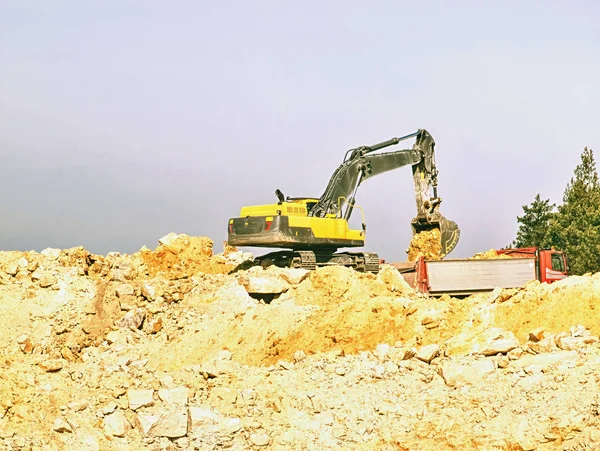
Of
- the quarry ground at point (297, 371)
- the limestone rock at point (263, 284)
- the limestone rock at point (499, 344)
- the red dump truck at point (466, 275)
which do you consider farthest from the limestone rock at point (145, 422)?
the red dump truck at point (466, 275)

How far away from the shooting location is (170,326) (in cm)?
1620

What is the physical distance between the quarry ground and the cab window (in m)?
5.40

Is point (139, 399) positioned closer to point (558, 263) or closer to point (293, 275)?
point (293, 275)

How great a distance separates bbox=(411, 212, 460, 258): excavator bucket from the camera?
23.5 meters

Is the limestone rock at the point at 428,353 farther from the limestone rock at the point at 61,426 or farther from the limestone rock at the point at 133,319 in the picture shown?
the limestone rock at the point at 133,319

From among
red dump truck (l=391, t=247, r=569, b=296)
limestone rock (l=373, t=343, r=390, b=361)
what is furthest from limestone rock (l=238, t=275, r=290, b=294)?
limestone rock (l=373, t=343, r=390, b=361)

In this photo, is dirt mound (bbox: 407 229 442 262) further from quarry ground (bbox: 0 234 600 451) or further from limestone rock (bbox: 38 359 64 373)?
limestone rock (bbox: 38 359 64 373)

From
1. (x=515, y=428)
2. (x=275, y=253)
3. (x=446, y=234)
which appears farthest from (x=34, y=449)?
(x=446, y=234)

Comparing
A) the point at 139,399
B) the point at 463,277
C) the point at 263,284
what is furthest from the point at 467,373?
the point at 463,277

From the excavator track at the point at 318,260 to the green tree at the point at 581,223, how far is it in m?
16.5

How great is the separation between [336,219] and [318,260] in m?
1.30

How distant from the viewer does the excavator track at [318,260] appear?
781 inches

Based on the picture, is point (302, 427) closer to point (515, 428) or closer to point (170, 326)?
point (515, 428)

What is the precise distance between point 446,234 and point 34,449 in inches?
614
